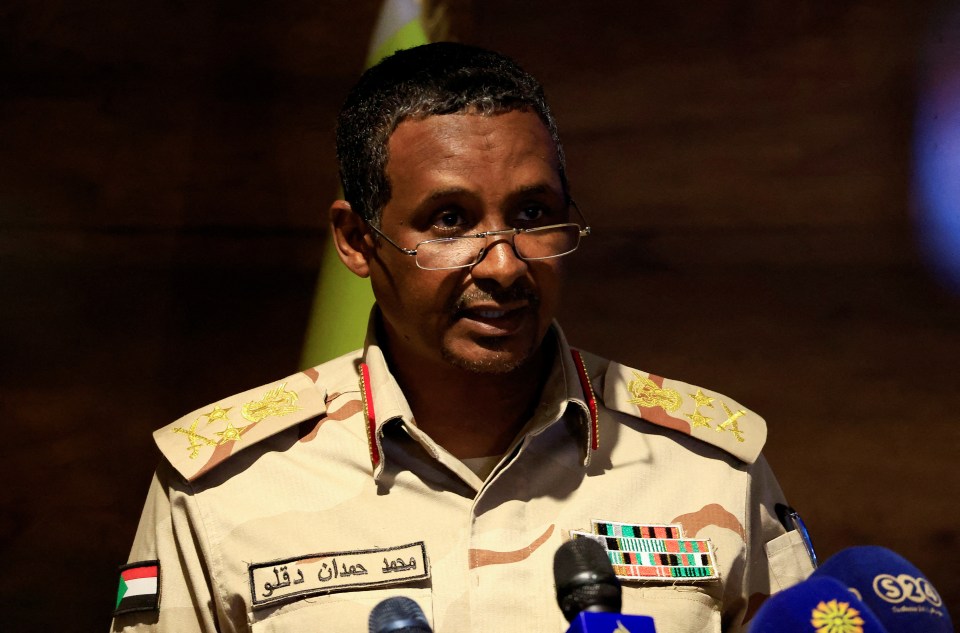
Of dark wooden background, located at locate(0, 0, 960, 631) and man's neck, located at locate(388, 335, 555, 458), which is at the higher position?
dark wooden background, located at locate(0, 0, 960, 631)

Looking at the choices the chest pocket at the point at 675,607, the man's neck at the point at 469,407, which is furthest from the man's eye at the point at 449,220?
the chest pocket at the point at 675,607

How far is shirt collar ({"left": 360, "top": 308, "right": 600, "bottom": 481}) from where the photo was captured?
1.78m

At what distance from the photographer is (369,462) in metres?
1.80

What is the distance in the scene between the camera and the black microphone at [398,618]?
1.29 meters

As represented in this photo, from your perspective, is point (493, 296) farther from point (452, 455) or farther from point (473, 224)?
point (452, 455)

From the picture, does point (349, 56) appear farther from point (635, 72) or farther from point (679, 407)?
point (679, 407)

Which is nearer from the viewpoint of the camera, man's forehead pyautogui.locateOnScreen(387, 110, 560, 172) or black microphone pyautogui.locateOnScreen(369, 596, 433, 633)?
black microphone pyautogui.locateOnScreen(369, 596, 433, 633)

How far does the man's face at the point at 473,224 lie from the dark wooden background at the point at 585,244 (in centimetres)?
66

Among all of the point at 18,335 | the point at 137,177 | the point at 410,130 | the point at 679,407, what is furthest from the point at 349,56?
the point at 679,407

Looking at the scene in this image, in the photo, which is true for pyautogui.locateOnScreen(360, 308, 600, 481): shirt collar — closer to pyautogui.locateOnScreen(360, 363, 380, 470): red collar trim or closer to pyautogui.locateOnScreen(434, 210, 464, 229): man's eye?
pyautogui.locateOnScreen(360, 363, 380, 470): red collar trim

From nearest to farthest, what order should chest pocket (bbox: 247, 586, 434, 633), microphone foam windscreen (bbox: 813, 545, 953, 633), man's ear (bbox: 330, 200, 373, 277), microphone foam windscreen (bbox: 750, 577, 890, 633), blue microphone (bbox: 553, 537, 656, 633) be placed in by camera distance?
microphone foam windscreen (bbox: 750, 577, 890, 633) → microphone foam windscreen (bbox: 813, 545, 953, 633) → blue microphone (bbox: 553, 537, 656, 633) → chest pocket (bbox: 247, 586, 434, 633) → man's ear (bbox: 330, 200, 373, 277)

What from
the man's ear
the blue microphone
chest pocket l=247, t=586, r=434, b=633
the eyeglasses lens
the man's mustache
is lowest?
the blue microphone

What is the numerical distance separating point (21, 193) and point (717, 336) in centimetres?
146

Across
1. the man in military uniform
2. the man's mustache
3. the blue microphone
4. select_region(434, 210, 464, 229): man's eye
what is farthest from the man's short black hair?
the blue microphone
